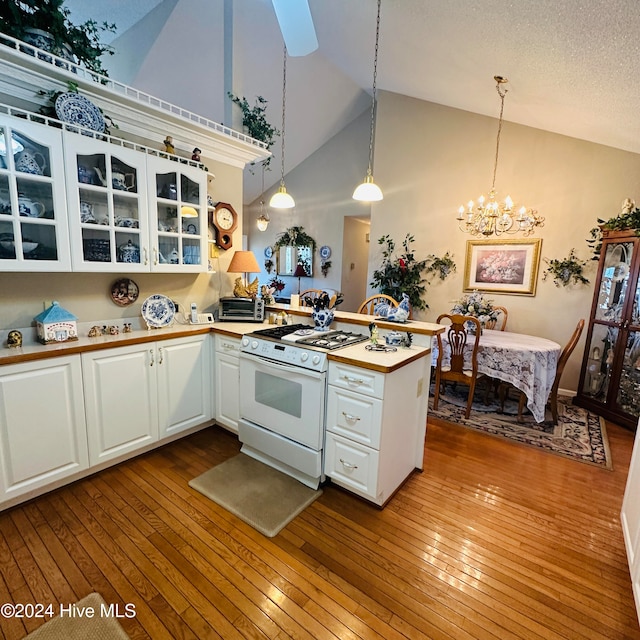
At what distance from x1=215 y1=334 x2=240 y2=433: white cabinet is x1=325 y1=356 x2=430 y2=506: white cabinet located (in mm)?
908

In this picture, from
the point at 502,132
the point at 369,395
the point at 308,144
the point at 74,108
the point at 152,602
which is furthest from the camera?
the point at 308,144

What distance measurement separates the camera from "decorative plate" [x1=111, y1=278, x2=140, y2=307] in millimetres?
2557

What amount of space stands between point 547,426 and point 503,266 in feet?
6.93

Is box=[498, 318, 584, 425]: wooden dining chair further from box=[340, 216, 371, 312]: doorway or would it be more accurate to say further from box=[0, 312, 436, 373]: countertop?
box=[340, 216, 371, 312]: doorway

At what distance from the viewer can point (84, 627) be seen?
52.1 inches

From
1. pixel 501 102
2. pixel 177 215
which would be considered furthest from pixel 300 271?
pixel 177 215

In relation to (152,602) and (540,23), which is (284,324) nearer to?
(152,602)

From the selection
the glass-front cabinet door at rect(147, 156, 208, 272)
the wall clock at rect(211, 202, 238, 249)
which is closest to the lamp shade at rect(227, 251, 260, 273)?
the wall clock at rect(211, 202, 238, 249)

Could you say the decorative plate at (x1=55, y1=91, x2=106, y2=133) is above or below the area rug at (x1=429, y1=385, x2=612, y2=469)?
above

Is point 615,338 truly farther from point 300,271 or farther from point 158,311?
point 300,271

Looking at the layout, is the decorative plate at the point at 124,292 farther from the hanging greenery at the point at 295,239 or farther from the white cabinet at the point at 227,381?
the hanging greenery at the point at 295,239

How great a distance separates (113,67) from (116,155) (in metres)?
2.84

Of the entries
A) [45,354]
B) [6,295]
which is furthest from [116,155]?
[45,354]

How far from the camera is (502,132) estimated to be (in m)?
4.28
